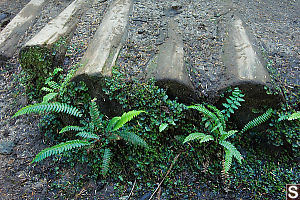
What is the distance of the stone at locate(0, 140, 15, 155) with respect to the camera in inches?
126

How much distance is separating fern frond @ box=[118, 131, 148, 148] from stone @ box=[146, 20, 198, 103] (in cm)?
61

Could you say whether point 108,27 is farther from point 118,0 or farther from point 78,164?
point 78,164

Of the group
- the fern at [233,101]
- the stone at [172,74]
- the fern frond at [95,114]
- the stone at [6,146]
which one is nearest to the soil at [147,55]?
the stone at [6,146]

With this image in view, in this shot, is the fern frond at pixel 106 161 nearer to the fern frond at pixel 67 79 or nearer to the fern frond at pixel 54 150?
the fern frond at pixel 54 150

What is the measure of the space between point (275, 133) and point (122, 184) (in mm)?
1910

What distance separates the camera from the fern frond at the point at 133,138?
265cm

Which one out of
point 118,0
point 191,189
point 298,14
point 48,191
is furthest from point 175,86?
point 298,14

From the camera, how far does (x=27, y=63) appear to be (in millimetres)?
3359

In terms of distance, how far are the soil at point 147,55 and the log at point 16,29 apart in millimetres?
136

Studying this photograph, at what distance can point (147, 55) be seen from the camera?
3.09 meters

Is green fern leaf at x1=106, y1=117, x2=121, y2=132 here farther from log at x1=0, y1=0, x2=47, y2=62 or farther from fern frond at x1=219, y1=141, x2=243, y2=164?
log at x1=0, y1=0, x2=47, y2=62

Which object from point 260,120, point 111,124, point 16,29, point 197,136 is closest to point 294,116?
point 260,120

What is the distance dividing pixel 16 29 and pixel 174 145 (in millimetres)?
3614

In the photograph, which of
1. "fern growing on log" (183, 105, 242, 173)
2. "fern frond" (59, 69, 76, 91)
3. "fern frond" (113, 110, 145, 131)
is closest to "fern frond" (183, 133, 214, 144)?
"fern growing on log" (183, 105, 242, 173)
